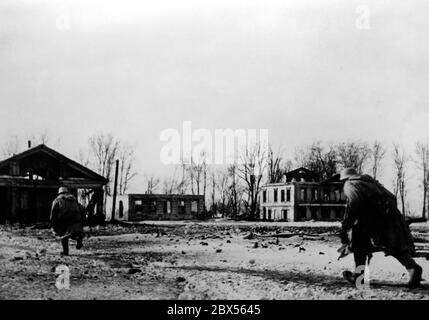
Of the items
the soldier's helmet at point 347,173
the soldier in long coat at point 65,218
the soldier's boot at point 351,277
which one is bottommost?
the soldier's boot at point 351,277

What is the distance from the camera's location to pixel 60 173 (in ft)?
106

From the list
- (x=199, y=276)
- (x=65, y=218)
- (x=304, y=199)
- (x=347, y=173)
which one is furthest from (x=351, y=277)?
(x=304, y=199)

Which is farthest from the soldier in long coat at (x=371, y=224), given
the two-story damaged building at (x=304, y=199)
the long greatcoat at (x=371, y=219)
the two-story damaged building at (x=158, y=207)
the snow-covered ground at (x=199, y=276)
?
the two-story damaged building at (x=304, y=199)

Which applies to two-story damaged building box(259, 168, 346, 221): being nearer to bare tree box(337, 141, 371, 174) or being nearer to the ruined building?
bare tree box(337, 141, 371, 174)

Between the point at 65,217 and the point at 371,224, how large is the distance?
7.41 metres

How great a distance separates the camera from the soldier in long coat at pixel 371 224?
6707 mm

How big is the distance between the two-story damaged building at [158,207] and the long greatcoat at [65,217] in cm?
3944

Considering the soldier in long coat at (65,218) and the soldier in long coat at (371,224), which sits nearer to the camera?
the soldier in long coat at (371,224)

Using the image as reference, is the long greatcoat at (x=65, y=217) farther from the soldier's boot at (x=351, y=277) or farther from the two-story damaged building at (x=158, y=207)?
the two-story damaged building at (x=158, y=207)

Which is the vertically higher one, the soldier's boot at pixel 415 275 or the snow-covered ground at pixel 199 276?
the soldier's boot at pixel 415 275
